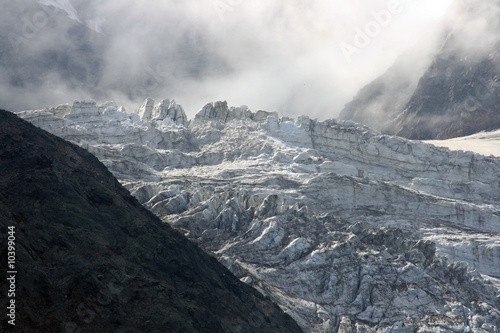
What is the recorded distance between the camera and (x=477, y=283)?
276 feet

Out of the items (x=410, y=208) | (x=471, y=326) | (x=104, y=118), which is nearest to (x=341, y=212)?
(x=410, y=208)

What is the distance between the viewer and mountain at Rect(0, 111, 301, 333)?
50031 mm

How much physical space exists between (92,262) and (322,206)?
52101 mm

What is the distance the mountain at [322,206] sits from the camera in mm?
77625

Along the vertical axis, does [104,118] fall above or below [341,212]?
above

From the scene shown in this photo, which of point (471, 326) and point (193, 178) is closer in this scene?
point (471, 326)

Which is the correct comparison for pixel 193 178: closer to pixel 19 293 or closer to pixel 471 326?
pixel 471 326

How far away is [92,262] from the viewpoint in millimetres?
54156

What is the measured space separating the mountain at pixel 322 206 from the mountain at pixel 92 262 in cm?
1148

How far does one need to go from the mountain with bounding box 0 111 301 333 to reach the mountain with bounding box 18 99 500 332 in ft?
37.7

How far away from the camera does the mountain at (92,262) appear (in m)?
50.0

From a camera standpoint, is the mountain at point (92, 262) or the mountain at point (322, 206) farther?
the mountain at point (322, 206)

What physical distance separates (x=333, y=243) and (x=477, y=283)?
42.4 ft

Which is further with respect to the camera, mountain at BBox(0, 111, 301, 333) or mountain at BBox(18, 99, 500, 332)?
mountain at BBox(18, 99, 500, 332)
